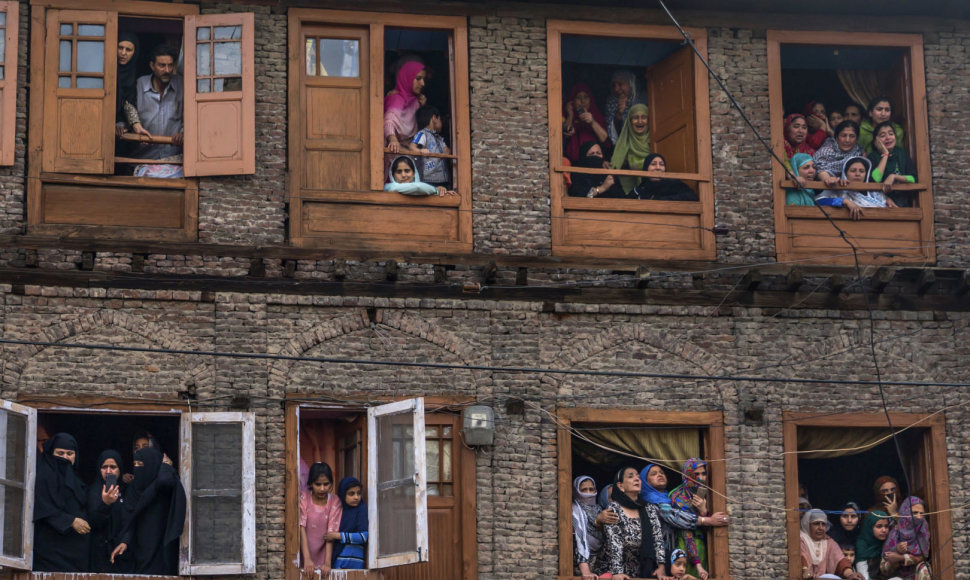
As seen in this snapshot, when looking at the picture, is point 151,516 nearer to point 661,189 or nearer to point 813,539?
point 661,189

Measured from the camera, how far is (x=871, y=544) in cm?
2112

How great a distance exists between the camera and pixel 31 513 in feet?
63.0

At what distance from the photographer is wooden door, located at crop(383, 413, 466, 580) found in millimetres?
20156

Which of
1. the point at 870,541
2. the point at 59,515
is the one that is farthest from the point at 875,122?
the point at 59,515

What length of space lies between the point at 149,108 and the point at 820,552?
8675 millimetres

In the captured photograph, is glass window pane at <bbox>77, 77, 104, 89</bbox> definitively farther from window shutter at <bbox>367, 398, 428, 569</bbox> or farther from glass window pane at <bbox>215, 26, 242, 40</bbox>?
window shutter at <bbox>367, 398, 428, 569</bbox>

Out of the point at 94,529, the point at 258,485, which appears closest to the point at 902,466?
the point at 258,485

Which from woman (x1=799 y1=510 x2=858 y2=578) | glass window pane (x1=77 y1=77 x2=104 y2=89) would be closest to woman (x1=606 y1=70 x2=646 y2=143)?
woman (x1=799 y1=510 x2=858 y2=578)

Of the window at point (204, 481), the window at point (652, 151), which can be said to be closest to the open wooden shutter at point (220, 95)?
the window at point (204, 481)

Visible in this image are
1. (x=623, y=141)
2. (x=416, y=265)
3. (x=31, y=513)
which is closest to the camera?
(x=31, y=513)

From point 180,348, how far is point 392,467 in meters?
2.55

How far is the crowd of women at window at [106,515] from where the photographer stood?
63.3 ft

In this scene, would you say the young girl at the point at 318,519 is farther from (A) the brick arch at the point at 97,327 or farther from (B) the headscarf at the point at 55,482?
(B) the headscarf at the point at 55,482

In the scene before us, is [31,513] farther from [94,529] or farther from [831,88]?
[831,88]
